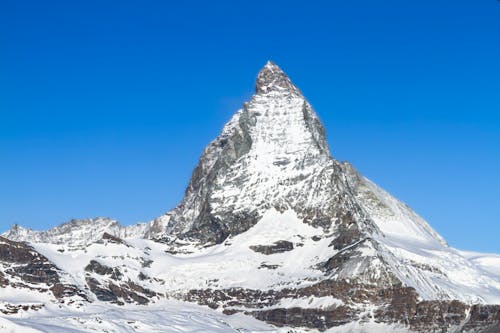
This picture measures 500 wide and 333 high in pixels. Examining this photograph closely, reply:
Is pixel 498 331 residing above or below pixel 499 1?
below

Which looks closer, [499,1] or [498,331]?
[499,1]
